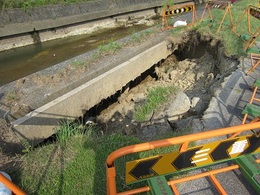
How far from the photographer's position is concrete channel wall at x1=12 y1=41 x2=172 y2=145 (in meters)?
4.42

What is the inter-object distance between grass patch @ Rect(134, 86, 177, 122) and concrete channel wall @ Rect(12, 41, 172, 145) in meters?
1.18

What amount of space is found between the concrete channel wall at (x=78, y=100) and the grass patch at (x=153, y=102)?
1.18m

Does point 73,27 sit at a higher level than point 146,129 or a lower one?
higher

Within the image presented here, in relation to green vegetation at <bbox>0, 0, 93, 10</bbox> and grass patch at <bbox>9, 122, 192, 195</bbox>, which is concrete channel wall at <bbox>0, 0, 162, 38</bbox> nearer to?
green vegetation at <bbox>0, 0, 93, 10</bbox>

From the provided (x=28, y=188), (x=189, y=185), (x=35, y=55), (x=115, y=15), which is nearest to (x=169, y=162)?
(x=189, y=185)

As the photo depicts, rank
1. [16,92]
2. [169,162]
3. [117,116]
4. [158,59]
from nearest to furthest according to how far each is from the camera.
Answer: [169,162] → [16,92] → [117,116] → [158,59]

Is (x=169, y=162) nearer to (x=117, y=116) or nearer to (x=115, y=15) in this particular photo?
(x=117, y=116)

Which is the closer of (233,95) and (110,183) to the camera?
(110,183)

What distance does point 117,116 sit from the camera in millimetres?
6312

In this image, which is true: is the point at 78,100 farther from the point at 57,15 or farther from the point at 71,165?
the point at 57,15

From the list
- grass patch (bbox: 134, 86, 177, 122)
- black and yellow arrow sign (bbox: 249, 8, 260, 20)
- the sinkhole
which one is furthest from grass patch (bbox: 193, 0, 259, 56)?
grass patch (bbox: 134, 86, 177, 122)

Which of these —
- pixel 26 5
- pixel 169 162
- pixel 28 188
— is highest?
pixel 26 5

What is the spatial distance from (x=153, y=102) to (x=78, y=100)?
1.81 m

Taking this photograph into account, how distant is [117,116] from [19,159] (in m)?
3.20
